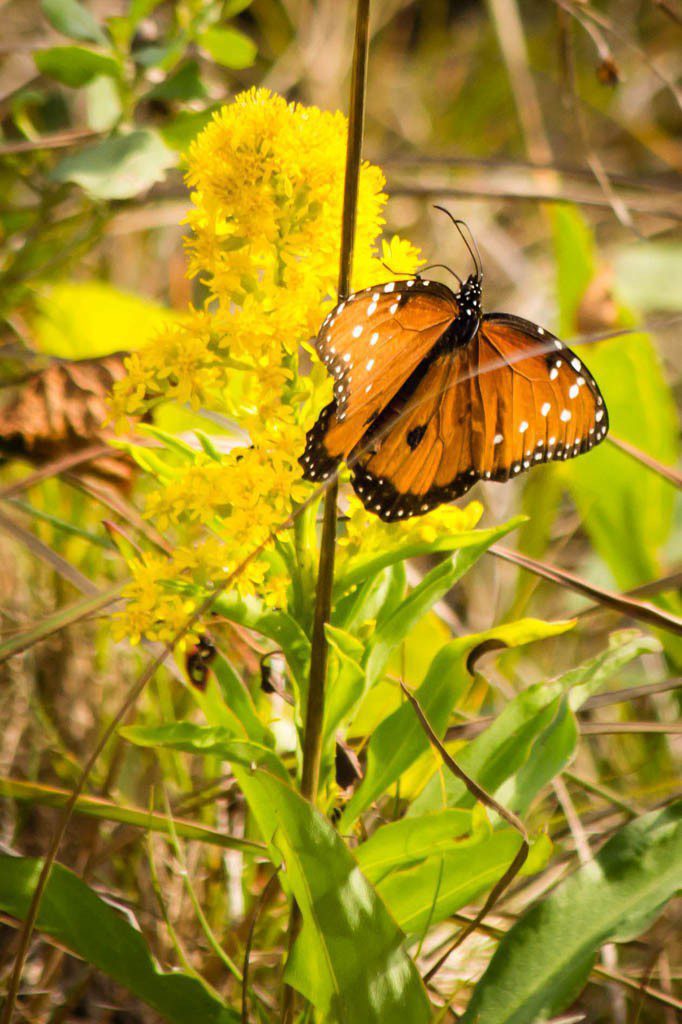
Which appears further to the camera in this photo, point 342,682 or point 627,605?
point 627,605

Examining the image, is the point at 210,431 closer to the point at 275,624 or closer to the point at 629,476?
the point at 275,624

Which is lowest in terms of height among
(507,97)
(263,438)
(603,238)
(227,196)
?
(263,438)

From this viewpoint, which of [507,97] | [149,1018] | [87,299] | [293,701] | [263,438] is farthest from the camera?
[507,97]

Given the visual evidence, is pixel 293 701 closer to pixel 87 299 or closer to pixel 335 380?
pixel 335 380

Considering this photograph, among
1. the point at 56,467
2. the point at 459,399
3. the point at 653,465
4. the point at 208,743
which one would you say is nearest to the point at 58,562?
the point at 56,467

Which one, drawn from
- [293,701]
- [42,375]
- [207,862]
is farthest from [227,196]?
[207,862]

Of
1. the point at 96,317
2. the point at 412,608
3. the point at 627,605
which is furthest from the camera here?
the point at 96,317

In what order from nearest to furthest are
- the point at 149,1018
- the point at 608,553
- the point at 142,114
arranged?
the point at 149,1018 < the point at 608,553 < the point at 142,114
